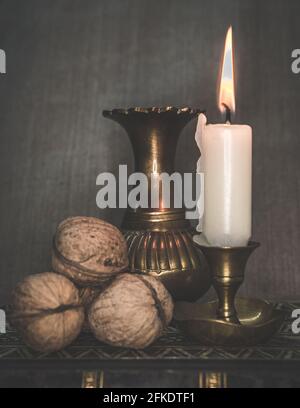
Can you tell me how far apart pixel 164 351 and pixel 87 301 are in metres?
0.11

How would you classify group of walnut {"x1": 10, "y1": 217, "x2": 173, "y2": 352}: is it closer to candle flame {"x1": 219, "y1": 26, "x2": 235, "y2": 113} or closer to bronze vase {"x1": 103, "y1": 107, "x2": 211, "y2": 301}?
bronze vase {"x1": 103, "y1": 107, "x2": 211, "y2": 301}

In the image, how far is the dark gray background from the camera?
1.07 metres

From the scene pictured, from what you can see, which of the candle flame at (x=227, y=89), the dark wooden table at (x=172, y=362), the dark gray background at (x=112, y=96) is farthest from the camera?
the dark gray background at (x=112, y=96)

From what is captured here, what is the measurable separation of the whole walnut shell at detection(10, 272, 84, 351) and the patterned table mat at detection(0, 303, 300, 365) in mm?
16

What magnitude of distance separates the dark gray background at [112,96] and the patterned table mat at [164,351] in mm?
335

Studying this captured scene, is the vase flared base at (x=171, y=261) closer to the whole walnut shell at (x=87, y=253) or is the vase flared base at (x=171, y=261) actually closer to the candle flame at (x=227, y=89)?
the whole walnut shell at (x=87, y=253)

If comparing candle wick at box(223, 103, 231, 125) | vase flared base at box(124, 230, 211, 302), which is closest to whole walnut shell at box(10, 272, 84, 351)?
vase flared base at box(124, 230, 211, 302)

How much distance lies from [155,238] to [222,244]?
133mm

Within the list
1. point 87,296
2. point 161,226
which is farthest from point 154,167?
point 87,296

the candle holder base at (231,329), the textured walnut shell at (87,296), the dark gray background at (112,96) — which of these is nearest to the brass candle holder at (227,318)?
the candle holder base at (231,329)

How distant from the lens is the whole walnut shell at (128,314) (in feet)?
2.32

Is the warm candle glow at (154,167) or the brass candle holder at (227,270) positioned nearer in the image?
the brass candle holder at (227,270)

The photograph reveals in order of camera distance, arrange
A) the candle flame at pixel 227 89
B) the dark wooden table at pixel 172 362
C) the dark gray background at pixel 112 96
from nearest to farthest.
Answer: the dark wooden table at pixel 172 362, the candle flame at pixel 227 89, the dark gray background at pixel 112 96

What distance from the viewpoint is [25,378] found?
656mm
